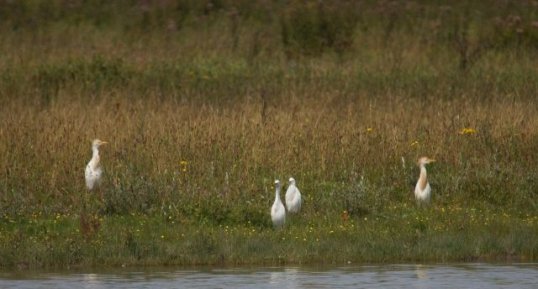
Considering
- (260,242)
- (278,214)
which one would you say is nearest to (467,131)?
(278,214)

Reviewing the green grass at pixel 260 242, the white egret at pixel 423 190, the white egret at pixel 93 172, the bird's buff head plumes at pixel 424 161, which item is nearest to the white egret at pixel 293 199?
the green grass at pixel 260 242

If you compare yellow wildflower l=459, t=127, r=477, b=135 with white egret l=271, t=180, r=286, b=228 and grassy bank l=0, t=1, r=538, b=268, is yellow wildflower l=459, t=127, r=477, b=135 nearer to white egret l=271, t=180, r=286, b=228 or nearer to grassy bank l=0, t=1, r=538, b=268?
grassy bank l=0, t=1, r=538, b=268

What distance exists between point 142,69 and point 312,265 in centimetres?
1109

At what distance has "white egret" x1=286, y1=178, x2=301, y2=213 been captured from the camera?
15180 millimetres

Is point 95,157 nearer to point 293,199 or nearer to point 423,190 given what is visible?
point 293,199

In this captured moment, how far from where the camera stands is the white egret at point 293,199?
49.8ft

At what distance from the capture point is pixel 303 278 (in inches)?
502

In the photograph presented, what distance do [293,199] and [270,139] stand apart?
2.49m

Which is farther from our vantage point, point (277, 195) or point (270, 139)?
point (270, 139)

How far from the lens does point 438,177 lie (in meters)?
16.9

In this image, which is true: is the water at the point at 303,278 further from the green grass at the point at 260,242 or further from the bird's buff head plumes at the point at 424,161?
the bird's buff head plumes at the point at 424,161

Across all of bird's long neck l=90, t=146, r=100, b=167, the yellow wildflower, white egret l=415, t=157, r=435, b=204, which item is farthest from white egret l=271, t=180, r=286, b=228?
the yellow wildflower

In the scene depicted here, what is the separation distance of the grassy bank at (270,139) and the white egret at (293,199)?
29 centimetres

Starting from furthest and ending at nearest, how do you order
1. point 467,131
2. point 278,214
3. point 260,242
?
point 467,131 < point 278,214 < point 260,242
